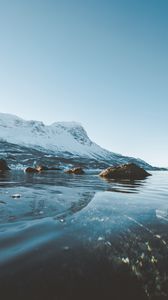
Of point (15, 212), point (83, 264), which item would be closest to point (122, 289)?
point (83, 264)

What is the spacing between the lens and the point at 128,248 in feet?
16.8

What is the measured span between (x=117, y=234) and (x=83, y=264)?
1774 millimetres

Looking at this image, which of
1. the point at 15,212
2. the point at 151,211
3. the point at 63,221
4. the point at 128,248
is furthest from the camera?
the point at 151,211

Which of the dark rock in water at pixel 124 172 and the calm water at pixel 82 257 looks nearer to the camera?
the calm water at pixel 82 257

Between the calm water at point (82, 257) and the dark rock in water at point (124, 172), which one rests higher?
the dark rock in water at point (124, 172)

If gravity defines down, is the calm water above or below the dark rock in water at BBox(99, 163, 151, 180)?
below

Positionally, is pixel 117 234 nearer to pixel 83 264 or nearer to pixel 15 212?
pixel 83 264

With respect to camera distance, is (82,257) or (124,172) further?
(124,172)

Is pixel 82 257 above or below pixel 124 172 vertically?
below

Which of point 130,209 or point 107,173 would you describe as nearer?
point 130,209

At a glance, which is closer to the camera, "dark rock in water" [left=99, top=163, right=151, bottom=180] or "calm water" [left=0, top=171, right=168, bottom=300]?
"calm water" [left=0, top=171, right=168, bottom=300]

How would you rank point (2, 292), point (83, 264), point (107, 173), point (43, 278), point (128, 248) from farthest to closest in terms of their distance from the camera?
point (107, 173), point (128, 248), point (83, 264), point (43, 278), point (2, 292)

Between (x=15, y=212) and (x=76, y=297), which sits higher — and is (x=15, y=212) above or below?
above

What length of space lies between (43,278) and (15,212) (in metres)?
4.31
